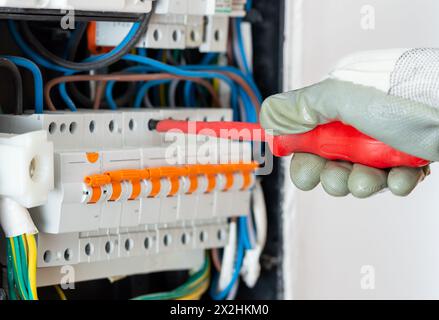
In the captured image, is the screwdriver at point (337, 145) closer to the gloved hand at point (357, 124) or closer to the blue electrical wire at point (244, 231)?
the gloved hand at point (357, 124)

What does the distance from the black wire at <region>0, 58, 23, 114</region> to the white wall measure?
1.85ft

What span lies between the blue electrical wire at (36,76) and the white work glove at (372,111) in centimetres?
45

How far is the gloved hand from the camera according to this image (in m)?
1.13

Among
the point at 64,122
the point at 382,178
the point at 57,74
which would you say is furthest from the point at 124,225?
the point at 382,178

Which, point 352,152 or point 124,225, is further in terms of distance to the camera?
point 124,225

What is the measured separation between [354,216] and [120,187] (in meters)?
0.52

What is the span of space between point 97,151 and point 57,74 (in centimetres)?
24

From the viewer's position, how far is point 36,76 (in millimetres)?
1518

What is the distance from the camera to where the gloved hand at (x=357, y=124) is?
3.72 ft

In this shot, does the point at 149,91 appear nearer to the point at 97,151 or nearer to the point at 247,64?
the point at 247,64

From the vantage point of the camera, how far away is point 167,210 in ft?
5.46

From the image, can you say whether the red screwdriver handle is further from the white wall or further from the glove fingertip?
the white wall

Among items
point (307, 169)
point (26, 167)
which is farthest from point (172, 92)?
point (307, 169)

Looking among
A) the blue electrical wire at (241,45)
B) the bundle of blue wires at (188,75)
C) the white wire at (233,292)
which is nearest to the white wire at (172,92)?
the bundle of blue wires at (188,75)
